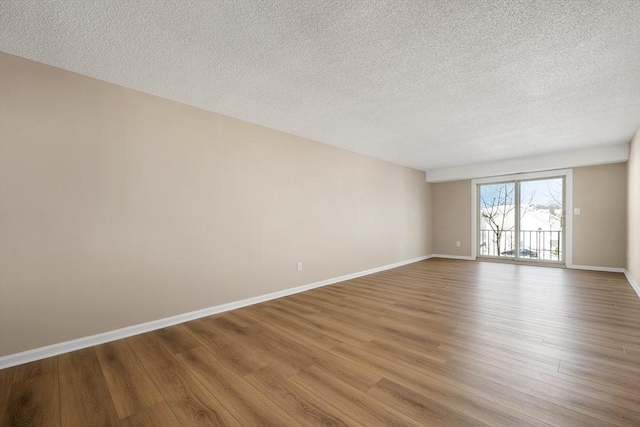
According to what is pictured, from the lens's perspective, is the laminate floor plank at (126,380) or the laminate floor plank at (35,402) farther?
Result: the laminate floor plank at (126,380)

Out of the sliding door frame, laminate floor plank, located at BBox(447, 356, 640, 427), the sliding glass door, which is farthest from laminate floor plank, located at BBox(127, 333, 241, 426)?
the sliding glass door

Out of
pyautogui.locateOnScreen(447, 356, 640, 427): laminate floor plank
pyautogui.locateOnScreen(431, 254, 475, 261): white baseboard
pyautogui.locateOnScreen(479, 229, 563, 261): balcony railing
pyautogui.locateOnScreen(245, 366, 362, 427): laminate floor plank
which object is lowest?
pyautogui.locateOnScreen(431, 254, 475, 261): white baseboard

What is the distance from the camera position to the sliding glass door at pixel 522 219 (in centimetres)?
578

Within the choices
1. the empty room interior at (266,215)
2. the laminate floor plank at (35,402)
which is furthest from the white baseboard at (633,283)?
the laminate floor plank at (35,402)

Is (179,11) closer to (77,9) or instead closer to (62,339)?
(77,9)

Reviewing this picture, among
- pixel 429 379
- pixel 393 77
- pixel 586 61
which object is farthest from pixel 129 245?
pixel 586 61

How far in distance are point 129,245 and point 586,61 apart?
4321mm

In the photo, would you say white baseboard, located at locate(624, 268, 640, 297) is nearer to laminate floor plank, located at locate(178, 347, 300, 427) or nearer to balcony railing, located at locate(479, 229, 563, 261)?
balcony railing, located at locate(479, 229, 563, 261)

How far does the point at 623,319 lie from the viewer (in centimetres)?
265

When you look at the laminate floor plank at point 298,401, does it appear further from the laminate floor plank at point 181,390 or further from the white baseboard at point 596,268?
the white baseboard at point 596,268

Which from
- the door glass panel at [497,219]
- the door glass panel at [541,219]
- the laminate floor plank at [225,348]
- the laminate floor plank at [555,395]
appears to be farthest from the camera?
the door glass panel at [497,219]

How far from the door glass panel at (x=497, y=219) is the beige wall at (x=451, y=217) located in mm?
359

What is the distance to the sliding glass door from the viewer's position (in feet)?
19.0

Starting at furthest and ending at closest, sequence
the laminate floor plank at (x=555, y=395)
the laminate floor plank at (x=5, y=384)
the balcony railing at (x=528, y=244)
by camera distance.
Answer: the balcony railing at (x=528, y=244), the laminate floor plank at (x=5, y=384), the laminate floor plank at (x=555, y=395)
